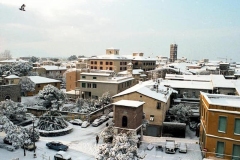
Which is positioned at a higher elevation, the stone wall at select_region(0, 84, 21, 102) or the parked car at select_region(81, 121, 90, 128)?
the stone wall at select_region(0, 84, 21, 102)

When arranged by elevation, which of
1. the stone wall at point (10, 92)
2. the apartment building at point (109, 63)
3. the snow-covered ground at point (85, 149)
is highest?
the apartment building at point (109, 63)

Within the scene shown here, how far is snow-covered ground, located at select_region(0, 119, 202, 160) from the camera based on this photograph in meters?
22.1

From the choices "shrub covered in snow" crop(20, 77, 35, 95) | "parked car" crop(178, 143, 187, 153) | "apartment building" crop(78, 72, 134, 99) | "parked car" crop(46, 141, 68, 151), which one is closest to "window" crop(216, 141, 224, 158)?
"parked car" crop(178, 143, 187, 153)

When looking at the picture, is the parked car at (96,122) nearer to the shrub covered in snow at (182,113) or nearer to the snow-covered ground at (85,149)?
the snow-covered ground at (85,149)

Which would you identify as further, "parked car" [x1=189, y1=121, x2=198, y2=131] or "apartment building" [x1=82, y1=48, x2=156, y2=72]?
"apartment building" [x1=82, y1=48, x2=156, y2=72]

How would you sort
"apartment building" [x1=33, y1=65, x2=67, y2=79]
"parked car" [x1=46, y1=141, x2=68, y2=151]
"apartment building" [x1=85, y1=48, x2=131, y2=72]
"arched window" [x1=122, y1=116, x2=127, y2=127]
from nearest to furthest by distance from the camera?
1. "parked car" [x1=46, y1=141, x2=68, y2=151]
2. "arched window" [x1=122, y1=116, x2=127, y2=127]
3. "apartment building" [x1=85, y1=48, x2=131, y2=72]
4. "apartment building" [x1=33, y1=65, x2=67, y2=79]

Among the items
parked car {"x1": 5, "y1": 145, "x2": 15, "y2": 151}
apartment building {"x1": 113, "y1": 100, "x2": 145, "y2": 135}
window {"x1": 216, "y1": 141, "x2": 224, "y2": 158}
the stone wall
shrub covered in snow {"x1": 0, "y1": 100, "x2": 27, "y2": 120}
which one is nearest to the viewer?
window {"x1": 216, "y1": 141, "x2": 224, "y2": 158}

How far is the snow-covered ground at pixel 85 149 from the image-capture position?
72.6 feet

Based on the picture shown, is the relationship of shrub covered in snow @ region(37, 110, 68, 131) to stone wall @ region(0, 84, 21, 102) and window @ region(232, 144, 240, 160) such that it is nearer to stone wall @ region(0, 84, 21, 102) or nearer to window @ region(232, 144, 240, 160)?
stone wall @ region(0, 84, 21, 102)

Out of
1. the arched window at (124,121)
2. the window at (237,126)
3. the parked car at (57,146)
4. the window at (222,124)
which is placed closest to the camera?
the window at (237,126)

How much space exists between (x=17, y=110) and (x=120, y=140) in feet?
61.2

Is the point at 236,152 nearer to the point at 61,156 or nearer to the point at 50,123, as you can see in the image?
the point at 61,156

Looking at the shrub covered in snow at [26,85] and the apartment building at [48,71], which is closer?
the shrub covered in snow at [26,85]

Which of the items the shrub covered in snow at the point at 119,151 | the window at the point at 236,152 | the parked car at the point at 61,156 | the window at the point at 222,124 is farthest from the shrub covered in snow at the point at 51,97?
the window at the point at 236,152
